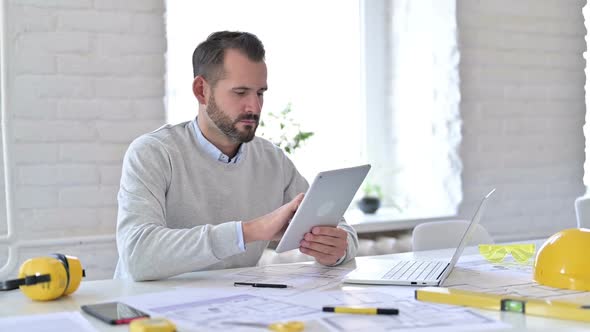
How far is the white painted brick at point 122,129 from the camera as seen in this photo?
2.51 meters

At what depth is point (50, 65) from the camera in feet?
A: 7.93

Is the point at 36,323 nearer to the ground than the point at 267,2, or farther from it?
nearer to the ground

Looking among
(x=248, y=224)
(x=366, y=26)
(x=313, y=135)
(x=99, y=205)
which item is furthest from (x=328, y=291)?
(x=366, y=26)

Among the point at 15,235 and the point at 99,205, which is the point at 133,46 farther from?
the point at 15,235

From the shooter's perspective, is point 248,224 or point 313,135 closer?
point 248,224

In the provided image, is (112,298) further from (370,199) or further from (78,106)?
(370,199)

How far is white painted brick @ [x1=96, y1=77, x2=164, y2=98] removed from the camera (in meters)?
2.50

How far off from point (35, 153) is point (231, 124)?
72 cm

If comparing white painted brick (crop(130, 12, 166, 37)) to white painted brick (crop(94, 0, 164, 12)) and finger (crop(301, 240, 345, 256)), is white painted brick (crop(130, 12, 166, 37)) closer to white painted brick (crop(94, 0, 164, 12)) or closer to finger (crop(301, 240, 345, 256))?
white painted brick (crop(94, 0, 164, 12))

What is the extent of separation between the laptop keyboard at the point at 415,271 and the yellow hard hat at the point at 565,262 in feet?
0.74

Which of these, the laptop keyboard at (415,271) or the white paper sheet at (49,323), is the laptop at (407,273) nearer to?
the laptop keyboard at (415,271)

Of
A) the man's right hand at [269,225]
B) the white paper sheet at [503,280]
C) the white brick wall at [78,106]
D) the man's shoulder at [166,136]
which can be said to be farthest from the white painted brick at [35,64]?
the white paper sheet at [503,280]

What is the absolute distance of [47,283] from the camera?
4.83ft

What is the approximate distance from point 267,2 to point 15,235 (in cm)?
142
